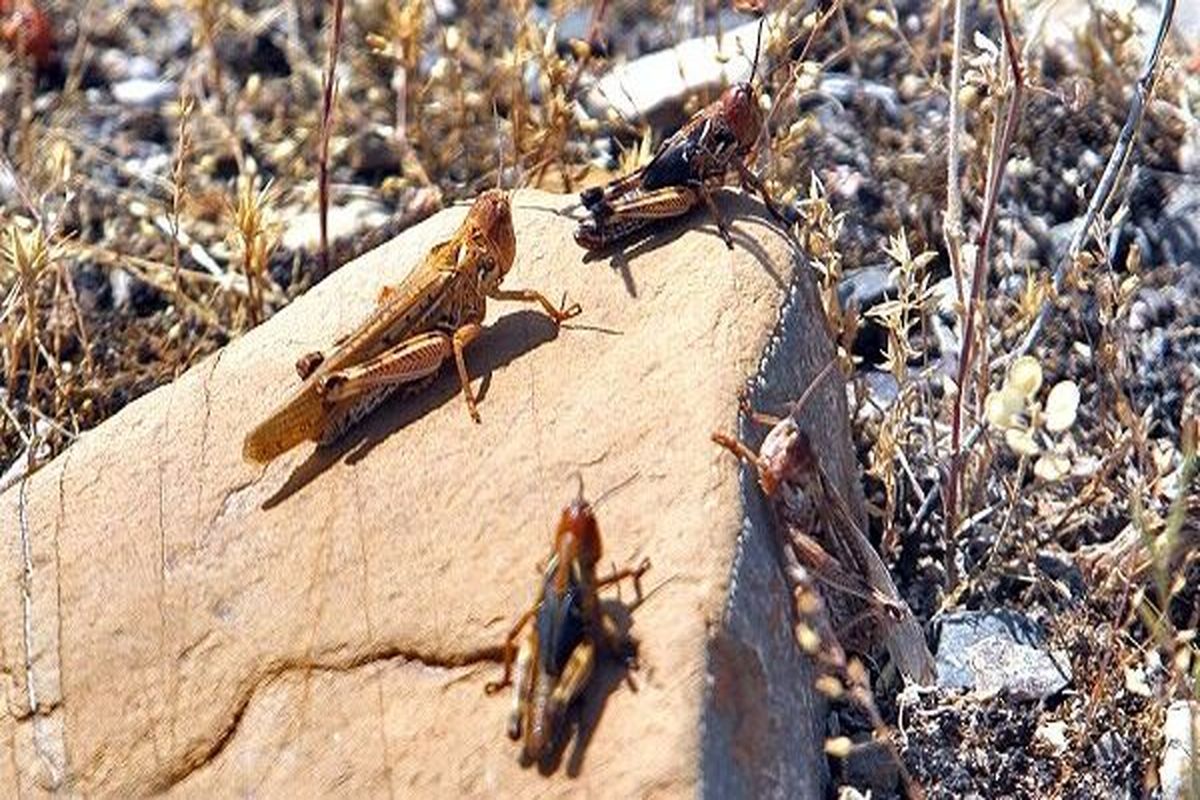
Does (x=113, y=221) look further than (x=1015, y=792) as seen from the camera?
Yes

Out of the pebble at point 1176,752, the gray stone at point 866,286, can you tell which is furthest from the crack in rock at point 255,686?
the gray stone at point 866,286

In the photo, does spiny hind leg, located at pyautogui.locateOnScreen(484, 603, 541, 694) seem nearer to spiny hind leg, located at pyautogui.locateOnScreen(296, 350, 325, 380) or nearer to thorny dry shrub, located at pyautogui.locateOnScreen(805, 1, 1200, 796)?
spiny hind leg, located at pyautogui.locateOnScreen(296, 350, 325, 380)

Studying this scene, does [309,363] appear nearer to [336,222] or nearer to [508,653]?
[508,653]

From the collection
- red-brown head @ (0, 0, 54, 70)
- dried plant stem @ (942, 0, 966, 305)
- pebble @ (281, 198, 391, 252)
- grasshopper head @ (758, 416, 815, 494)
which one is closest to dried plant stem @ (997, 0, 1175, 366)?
dried plant stem @ (942, 0, 966, 305)

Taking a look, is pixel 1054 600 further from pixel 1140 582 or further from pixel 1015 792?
pixel 1015 792

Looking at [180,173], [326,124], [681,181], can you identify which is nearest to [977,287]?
[681,181]

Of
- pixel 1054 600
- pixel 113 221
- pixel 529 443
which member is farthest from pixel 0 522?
pixel 1054 600
